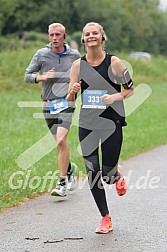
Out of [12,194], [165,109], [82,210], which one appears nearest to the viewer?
[82,210]

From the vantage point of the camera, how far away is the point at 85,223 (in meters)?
7.66

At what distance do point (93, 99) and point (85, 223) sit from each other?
135cm

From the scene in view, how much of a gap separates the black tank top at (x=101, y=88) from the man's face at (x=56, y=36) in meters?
1.93

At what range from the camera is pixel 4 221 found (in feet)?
25.6

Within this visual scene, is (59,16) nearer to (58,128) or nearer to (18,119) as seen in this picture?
(18,119)

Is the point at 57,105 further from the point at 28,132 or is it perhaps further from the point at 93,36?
the point at 28,132

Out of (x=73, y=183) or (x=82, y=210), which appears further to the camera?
(x=73, y=183)

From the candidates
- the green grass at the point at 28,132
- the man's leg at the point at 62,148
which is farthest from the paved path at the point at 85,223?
the green grass at the point at 28,132

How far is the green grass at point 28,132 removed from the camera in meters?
10.2

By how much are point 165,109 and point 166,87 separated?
14.7 meters

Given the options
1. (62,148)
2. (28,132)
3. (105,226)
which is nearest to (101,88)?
(105,226)

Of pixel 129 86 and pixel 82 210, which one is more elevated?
pixel 129 86

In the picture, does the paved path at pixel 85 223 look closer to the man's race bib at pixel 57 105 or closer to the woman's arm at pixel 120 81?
the man's race bib at pixel 57 105

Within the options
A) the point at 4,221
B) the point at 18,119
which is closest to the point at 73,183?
the point at 4,221
